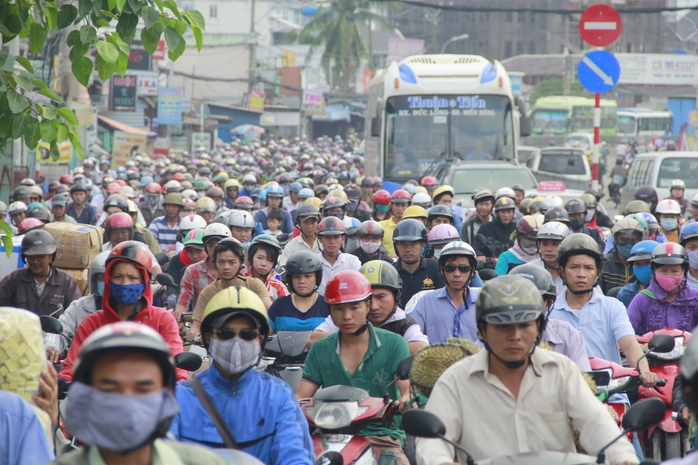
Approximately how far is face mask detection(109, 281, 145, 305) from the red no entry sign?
15453 millimetres

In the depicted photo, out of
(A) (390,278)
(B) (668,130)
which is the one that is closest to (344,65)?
(B) (668,130)

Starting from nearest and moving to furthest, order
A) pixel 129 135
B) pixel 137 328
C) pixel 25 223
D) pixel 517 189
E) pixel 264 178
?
1. pixel 137 328
2. pixel 25 223
3. pixel 517 189
4. pixel 264 178
5. pixel 129 135

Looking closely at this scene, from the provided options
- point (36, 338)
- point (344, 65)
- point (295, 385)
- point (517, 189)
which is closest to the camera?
point (36, 338)

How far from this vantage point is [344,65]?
72438mm

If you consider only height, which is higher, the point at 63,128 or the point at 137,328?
the point at 63,128

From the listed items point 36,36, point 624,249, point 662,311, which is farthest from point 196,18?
point 624,249

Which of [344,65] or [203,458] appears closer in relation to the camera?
[203,458]

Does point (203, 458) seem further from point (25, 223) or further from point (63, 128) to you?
point (25, 223)

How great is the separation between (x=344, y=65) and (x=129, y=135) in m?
29.2

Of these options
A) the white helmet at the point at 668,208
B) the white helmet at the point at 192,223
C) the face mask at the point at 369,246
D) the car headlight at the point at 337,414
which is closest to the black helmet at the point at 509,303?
the car headlight at the point at 337,414

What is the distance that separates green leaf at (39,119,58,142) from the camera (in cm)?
614

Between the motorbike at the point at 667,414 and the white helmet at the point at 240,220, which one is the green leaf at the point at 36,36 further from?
the white helmet at the point at 240,220

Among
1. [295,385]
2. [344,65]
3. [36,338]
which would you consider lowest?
[295,385]

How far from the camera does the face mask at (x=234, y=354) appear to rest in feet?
14.1
